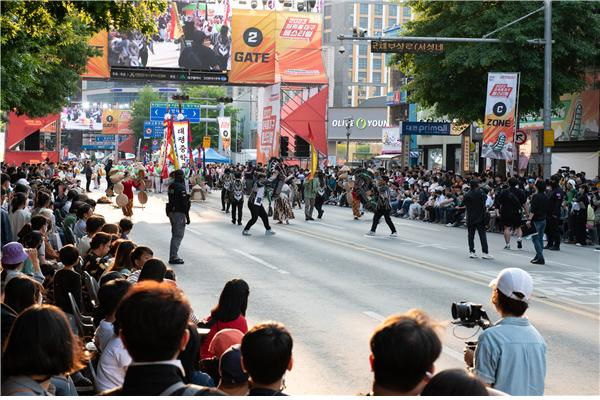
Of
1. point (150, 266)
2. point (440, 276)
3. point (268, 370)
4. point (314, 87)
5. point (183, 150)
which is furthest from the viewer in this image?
point (314, 87)

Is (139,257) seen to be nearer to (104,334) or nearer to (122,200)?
(104,334)

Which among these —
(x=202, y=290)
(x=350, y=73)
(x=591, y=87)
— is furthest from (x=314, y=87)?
(x=350, y=73)

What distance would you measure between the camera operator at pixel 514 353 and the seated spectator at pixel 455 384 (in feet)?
5.50

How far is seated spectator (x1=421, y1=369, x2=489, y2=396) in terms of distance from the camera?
3607 mm

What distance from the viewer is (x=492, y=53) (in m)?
37.3

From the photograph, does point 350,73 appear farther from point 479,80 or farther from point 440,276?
point 440,276

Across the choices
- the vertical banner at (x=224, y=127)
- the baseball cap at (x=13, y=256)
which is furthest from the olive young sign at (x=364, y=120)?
the baseball cap at (x=13, y=256)

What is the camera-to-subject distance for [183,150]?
51.7 metres

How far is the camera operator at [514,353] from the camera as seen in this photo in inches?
209

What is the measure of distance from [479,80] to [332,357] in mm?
31461

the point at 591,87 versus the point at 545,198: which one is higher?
the point at 591,87

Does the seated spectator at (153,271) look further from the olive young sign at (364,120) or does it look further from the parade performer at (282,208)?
the olive young sign at (364,120)

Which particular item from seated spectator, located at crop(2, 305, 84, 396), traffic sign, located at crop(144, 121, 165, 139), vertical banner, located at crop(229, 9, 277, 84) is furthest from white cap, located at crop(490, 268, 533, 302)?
traffic sign, located at crop(144, 121, 165, 139)

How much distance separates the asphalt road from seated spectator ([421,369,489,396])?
288cm
